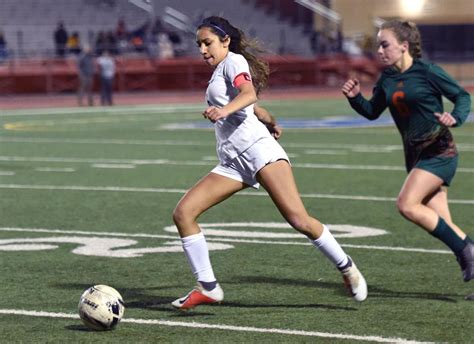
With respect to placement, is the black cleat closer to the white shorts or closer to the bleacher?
the white shorts

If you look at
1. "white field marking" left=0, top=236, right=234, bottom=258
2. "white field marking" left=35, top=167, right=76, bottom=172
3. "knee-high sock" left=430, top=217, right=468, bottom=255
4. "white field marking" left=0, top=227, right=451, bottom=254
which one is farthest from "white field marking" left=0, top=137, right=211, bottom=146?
"knee-high sock" left=430, top=217, right=468, bottom=255

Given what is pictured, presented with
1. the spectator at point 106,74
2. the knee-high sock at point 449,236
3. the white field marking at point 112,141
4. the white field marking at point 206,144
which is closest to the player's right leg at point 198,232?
the knee-high sock at point 449,236

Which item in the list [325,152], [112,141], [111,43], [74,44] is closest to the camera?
[325,152]

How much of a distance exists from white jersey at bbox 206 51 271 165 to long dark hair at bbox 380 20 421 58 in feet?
3.75

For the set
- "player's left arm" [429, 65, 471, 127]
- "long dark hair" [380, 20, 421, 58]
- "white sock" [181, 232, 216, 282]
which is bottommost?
"white sock" [181, 232, 216, 282]

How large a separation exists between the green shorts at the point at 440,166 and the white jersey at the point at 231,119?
1145 millimetres

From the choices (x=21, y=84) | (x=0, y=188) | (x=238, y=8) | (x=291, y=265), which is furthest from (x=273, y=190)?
(x=238, y=8)

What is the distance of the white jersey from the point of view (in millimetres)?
7902

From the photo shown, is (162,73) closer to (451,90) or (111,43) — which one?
(111,43)

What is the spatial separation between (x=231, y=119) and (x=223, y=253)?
265cm

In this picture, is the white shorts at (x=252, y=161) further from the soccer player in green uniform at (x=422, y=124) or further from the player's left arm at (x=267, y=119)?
the soccer player in green uniform at (x=422, y=124)

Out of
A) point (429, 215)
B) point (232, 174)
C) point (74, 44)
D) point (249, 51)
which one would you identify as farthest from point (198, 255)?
point (74, 44)

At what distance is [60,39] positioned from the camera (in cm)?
4525

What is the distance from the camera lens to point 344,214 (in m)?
12.8
